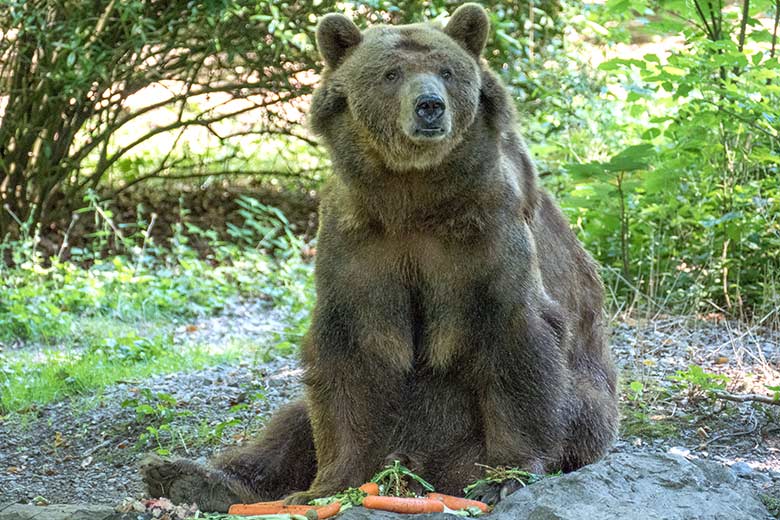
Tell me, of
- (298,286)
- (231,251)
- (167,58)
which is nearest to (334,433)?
(298,286)

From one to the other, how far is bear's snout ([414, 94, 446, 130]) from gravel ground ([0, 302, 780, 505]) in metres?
2.25

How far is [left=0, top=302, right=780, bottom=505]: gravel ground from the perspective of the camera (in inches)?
246

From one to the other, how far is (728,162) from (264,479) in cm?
494

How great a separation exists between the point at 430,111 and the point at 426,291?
31.4 inches

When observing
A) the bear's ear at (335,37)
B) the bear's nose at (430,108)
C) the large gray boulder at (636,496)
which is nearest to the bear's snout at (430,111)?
the bear's nose at (430,108)

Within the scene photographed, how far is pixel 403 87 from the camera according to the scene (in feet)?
16.1

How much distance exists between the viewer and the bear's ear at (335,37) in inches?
203

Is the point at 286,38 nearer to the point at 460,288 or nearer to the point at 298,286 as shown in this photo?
the point at 298,286

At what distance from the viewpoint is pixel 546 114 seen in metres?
10.7

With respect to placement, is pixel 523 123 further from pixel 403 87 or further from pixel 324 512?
pixel 324 512

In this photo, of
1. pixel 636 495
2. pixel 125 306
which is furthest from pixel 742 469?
pixel 125 306

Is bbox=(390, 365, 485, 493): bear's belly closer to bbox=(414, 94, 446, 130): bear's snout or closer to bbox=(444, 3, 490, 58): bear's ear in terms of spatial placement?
bbox=(414, 94, 446, 130): bear's snout

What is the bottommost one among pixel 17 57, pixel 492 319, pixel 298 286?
pixel 298 286

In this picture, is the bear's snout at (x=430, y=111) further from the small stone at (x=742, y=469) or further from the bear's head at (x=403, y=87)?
the small stone at (x=742, y=469)
